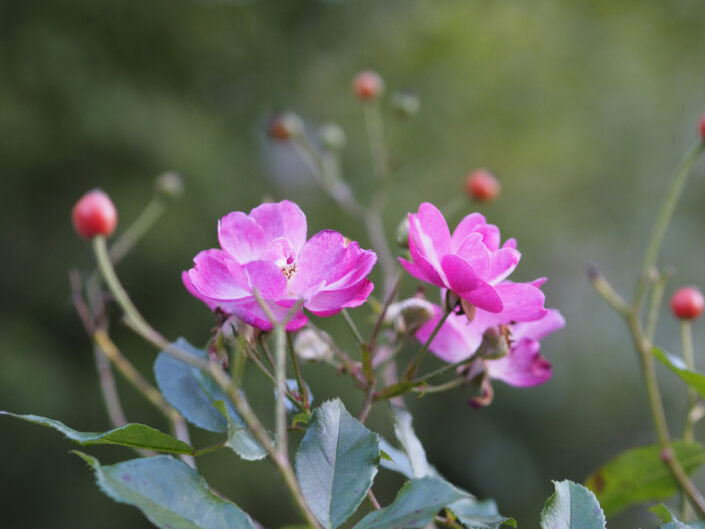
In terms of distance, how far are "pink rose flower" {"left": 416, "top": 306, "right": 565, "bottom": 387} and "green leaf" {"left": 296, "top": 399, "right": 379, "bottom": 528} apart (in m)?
0.14

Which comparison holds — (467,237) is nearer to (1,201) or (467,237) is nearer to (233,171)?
(233,171)

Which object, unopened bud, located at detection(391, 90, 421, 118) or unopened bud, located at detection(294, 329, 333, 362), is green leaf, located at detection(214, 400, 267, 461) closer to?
unopened bud, located at detection(294, 329, 333, 362)

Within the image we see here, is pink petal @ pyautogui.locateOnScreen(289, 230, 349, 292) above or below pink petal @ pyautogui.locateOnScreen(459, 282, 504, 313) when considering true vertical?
above

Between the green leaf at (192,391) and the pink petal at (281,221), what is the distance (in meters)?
0.10

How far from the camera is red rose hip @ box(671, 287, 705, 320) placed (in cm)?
73

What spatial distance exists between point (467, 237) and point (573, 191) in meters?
4.42

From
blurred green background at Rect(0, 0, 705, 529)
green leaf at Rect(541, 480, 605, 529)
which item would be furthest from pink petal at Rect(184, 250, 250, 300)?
blurred green background at Rect(0, 0, 705, 529)

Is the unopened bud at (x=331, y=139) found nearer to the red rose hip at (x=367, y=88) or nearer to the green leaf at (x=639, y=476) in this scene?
Result: the red rose hip at (x=367, y=88)

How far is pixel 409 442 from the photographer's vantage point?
465 millimetres

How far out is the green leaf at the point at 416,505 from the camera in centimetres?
31

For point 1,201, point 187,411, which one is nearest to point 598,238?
point 1,201

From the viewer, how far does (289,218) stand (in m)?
0.48

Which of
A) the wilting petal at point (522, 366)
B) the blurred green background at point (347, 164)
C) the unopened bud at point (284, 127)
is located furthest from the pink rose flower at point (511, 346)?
the blurred green background at point (347, 164)

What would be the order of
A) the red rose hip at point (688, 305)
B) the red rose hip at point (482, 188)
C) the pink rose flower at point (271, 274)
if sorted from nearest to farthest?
the pink rose flower at point (271, 274), the red rose hip at point (688, 305), the red rose hip at point (482, 188)
